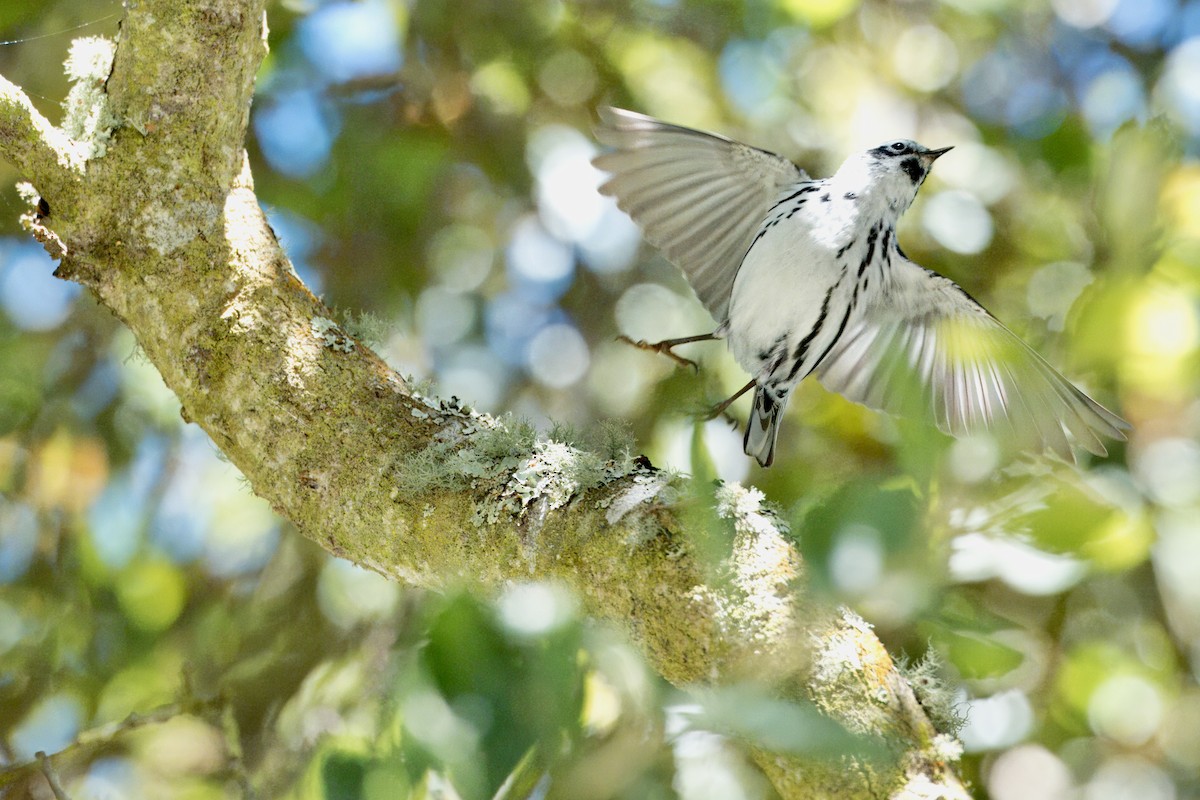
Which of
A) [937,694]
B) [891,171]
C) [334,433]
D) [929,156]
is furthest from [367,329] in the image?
[929,156]

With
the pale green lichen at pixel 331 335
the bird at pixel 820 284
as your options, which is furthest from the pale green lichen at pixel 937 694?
the pale green lichen at pixel 331 335

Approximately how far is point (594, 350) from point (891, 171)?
4.50ft

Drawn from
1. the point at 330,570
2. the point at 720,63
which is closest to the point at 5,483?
the point at 330,570

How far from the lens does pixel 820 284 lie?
2.68 m

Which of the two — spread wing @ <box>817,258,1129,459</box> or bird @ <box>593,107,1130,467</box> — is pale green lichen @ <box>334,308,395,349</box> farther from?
spread wing @ <box>817,258,1129,459</box>

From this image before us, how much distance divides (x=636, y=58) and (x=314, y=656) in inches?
95.0

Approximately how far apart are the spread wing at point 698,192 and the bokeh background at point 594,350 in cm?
46

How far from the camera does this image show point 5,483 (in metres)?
3.12

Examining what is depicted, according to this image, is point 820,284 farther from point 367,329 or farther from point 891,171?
point 367,329

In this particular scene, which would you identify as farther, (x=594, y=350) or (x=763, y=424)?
(x=594, y=350)

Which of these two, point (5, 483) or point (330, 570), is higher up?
point (5, 483)

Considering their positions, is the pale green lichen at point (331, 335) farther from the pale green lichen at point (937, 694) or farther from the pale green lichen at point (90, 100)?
the pale green lichen at point (937, 694)

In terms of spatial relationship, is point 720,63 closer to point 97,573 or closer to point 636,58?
point 636,58

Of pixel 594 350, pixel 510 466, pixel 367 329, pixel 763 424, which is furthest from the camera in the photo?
pixel 594 350
